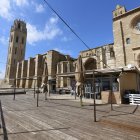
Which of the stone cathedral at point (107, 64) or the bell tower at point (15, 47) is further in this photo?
the bell tower at point (15, 47)

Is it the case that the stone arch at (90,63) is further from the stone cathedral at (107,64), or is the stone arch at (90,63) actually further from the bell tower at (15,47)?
the bell tower at (15,47)

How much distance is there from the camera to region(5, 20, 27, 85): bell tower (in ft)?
235

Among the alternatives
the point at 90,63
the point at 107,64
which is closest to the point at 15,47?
the point at 90,63

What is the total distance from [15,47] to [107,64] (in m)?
55.4

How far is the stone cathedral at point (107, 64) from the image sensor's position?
46.2 ft

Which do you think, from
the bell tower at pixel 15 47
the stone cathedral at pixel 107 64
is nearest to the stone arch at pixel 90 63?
the stone cathedral at pixel 107 64

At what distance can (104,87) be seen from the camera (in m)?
16.3

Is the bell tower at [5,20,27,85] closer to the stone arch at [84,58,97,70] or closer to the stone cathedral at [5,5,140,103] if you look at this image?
the stone cathedral at [5,5,140,103]

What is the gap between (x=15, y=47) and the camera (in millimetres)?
74875

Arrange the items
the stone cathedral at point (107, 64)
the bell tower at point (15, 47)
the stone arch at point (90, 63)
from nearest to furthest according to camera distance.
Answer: the stone cathedral at point (107, 64) < the stone arch at point (90, 63) < the bell tower at point (15, 47)

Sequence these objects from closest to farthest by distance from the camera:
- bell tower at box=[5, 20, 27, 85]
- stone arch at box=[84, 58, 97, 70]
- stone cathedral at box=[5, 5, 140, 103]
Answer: stone cathedral at box=[5, 5, 140, 103] < stone arch at box=[84, 58, 97, 70] < bell tower at box=[5, 20, 27, 85]

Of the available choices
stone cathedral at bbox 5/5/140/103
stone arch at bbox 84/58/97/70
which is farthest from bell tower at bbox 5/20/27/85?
stone arch at bbox 84/58/97/70

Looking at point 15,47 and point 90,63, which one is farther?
point 15,47

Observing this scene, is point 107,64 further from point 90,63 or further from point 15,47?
point 15,47
